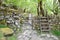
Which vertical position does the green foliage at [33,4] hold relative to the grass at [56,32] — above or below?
above

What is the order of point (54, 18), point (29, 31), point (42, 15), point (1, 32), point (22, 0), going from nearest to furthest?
point (1, 32) < point (29, 31) < point (54, 18) < point (42, 15) < point (22, 0)

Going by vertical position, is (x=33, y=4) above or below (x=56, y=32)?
above

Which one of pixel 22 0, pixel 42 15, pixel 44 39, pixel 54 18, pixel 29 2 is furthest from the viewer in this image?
pixel 29 2

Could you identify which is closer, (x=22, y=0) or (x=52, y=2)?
(x=22, y=0)

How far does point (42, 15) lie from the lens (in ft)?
35.0

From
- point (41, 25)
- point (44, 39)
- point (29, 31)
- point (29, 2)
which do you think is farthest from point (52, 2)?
point (44, 39)

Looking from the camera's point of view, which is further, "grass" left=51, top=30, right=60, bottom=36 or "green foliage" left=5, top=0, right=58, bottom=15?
"green foliage" left=5, top=0, right=58, bottom=15

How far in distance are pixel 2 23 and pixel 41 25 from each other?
8.21ft

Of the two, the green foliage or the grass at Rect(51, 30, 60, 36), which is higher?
the green foliage

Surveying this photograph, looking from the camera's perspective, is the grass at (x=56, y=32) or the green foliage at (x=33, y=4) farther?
the green foliage at (x=33, y=4)

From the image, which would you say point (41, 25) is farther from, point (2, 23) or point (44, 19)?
point (2, 23)

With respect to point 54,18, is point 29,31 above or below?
below

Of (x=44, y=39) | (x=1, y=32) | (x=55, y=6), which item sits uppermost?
(x=55, y=6)

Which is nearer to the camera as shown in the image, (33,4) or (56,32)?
(56,32)
